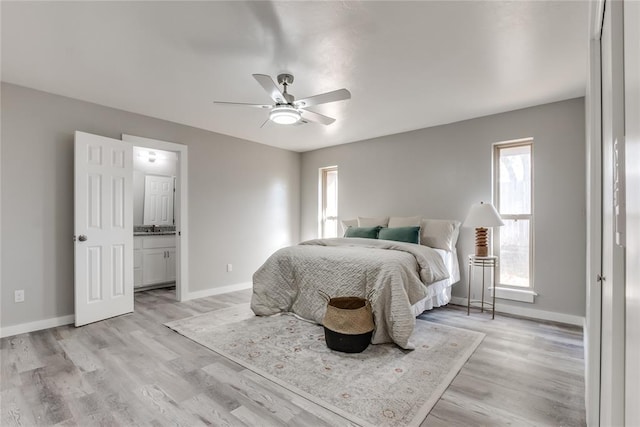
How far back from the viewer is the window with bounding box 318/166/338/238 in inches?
227

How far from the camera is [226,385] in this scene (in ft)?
6.88

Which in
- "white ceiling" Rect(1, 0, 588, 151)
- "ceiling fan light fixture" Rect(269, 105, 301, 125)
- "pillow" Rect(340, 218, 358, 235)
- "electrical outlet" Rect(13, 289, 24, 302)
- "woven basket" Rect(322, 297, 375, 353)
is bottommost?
"woven basket" Rect(322, 297, 375, 353)

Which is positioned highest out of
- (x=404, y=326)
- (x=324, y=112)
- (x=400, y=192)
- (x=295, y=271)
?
(x=324, y=112)

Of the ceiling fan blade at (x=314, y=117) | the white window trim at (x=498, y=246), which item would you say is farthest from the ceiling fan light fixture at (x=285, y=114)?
the white window trim at (x=498, y=246)

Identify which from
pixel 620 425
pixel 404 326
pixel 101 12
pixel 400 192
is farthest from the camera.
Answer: pixel 400 192

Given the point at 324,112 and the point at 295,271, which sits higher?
the point at 324,112

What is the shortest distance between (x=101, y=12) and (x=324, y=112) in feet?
7.62

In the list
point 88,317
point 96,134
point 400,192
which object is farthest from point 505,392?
point 96,134

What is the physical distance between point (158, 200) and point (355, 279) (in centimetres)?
434

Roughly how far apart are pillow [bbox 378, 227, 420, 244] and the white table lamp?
0.61 meters

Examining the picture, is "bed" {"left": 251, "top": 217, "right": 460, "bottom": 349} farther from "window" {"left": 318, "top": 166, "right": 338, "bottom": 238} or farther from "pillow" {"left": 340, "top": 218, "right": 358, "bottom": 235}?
"window" {"left": 318, "top": 166, "right": 338, "bottom": 238}

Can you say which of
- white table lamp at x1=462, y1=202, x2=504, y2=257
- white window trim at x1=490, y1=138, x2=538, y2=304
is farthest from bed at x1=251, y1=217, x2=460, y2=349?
white window trim at x1=490, y1=138, x2=538, y2=304

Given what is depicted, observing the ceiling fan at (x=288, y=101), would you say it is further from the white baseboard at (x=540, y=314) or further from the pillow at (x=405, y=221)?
the white baseboard at (x=540, y=314)

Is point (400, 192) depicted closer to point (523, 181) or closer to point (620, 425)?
point (523, 181)
